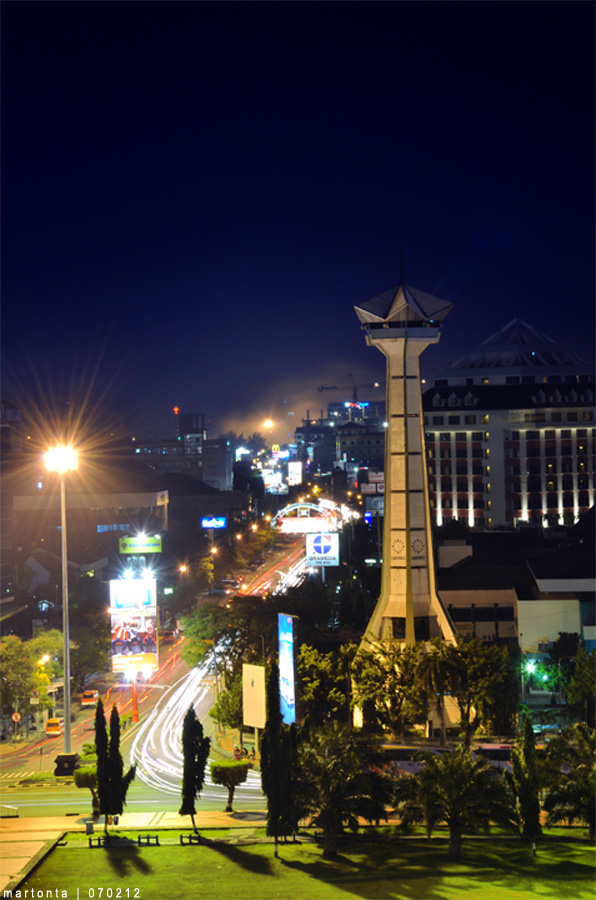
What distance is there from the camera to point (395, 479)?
150ft

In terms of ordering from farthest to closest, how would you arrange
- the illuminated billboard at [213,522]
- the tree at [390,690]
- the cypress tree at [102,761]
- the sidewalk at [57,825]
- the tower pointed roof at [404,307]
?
the illuminated billboard at [213,522] → the tower pointed roof at [404,307] → the tree at [390,690] → the cypress tree at [102,761] → the sidewalk at [57,825]

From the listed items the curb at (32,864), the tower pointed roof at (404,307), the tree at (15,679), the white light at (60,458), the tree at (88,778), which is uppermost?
the tower pointed roof at (404,307)

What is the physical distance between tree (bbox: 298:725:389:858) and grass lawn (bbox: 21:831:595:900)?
3.44 ft

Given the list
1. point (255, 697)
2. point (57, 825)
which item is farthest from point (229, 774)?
point (57, 825)

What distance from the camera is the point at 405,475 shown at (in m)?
45.4

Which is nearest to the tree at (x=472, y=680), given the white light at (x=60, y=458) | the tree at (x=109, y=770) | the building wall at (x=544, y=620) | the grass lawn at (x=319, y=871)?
the grass lawn at (x=319, y=871)

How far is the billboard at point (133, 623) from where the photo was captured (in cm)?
5225

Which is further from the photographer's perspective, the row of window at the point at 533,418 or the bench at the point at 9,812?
the row of window at the point at 533,418

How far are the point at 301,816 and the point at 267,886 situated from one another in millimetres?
3293

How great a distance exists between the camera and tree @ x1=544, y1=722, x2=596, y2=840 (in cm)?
3109

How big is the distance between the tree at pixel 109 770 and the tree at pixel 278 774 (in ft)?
19.5

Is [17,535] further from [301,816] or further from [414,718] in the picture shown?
[301,816]

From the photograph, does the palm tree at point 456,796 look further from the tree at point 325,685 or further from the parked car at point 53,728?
the parked car at point 53,728

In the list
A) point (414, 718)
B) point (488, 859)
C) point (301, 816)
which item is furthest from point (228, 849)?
point (414, 718)
